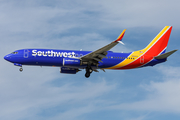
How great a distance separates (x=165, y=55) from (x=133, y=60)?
520 cm

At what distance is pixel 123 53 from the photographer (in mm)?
52500

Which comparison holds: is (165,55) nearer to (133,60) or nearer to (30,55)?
(133,60)

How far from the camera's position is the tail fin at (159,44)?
53719mm

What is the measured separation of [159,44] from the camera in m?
54.7

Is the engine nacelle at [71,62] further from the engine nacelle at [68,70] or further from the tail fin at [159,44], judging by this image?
the tail fin at [159,44]

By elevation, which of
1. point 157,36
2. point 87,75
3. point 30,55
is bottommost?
point 87,75

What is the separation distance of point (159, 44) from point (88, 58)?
13.8 metres

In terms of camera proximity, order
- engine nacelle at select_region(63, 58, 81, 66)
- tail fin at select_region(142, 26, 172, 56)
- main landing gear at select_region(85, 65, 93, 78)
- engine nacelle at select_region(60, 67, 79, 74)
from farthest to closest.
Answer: tail fin at select_region(142, 26, 172, 56) < engine nacelle at select_region(60, 67, 79, 74) < main landing gear at select_region(85, 65, 93, 78) < engine nacelle at select_region(63, 58, 81, 66)

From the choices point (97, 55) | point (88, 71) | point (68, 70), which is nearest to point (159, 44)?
point (97, 55)

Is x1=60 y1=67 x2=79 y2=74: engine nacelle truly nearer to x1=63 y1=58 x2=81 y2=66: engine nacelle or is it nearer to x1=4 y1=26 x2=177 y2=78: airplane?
x1=4 y1=26 x2=177 y2=78: airplane

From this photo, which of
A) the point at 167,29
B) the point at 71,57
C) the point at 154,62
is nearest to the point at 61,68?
the point at 71,57

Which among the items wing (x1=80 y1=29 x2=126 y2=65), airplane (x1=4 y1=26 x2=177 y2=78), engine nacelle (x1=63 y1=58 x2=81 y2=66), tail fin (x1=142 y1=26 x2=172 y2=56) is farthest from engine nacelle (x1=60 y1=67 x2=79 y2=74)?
tail fin (x1=142 y1=26 x2=172 y2=56)

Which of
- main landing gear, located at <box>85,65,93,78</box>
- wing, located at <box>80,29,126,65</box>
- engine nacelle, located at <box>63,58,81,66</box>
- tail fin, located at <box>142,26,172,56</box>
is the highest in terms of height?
tail fin, located at <box>142,26,172,56</box>

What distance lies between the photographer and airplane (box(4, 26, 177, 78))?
48906 mm
